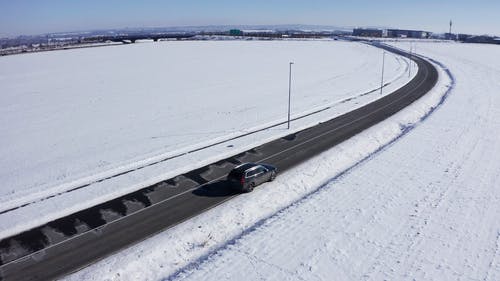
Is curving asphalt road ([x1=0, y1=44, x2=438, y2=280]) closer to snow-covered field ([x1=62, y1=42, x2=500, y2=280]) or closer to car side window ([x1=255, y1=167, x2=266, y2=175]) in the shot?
snow-covered field ([x1=62, y1=42, x2=500, y2=280])

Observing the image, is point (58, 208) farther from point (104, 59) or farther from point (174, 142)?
point (104, 59)

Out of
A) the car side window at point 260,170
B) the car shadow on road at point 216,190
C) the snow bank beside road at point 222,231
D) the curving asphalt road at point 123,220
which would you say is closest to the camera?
the snow bank beside road at point 222,231

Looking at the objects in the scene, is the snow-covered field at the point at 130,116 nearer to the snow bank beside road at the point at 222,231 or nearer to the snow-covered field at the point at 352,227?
the snow bank beside road at the point at 222,231

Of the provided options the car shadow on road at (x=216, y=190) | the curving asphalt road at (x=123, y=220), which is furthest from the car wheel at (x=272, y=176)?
the car shadow on road at (x=216, y=190)

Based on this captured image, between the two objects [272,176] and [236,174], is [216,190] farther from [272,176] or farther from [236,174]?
[272,176]

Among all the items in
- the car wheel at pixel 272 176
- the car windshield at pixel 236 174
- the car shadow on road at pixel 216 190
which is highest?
the car windshield at pixel 236 174

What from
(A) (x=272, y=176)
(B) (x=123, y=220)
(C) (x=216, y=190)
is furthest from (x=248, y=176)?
(B) (x=123, y=220)
